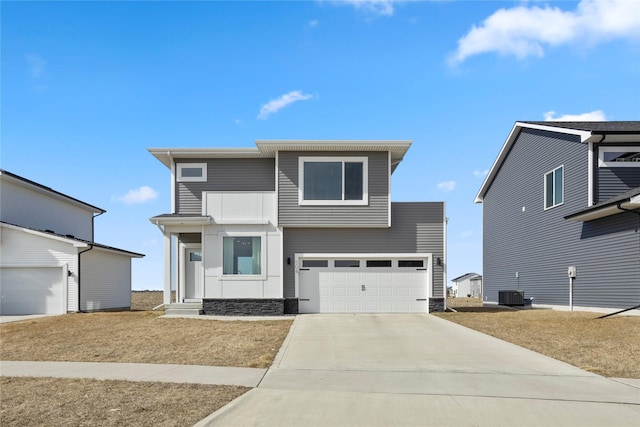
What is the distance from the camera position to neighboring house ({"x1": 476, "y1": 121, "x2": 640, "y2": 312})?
18016 mm

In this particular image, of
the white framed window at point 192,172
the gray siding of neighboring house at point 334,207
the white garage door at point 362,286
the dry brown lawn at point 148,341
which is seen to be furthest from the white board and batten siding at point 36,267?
the white garage door at point 362,286

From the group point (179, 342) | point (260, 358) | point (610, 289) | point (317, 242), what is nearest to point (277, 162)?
point (317, 242)

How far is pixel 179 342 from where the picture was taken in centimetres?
1248

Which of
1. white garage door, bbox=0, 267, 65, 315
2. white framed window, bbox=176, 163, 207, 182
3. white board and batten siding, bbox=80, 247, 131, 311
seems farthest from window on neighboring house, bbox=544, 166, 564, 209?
white garage door, bbox=0, 267, 65, 315

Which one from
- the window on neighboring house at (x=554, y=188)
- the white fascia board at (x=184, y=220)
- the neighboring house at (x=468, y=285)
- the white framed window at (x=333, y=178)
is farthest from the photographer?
the neighboring house at (x=468, y=285)

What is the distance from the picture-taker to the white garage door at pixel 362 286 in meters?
19.5

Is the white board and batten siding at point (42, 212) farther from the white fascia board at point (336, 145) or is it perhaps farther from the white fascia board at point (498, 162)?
the white fascia board at point (498, 162)

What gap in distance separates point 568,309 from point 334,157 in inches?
437

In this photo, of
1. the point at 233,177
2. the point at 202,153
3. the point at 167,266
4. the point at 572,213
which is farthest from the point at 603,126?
the point at 167,266

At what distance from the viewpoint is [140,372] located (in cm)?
913

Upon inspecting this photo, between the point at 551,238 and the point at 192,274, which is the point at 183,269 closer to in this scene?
the point at 192,274

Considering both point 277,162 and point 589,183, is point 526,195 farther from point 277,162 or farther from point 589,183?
point 277,162

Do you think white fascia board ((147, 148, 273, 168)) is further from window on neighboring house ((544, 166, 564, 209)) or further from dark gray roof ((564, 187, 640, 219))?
window on neighboring house ((544, 166, 564, 209))

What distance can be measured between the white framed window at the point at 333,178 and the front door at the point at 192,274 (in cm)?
543
